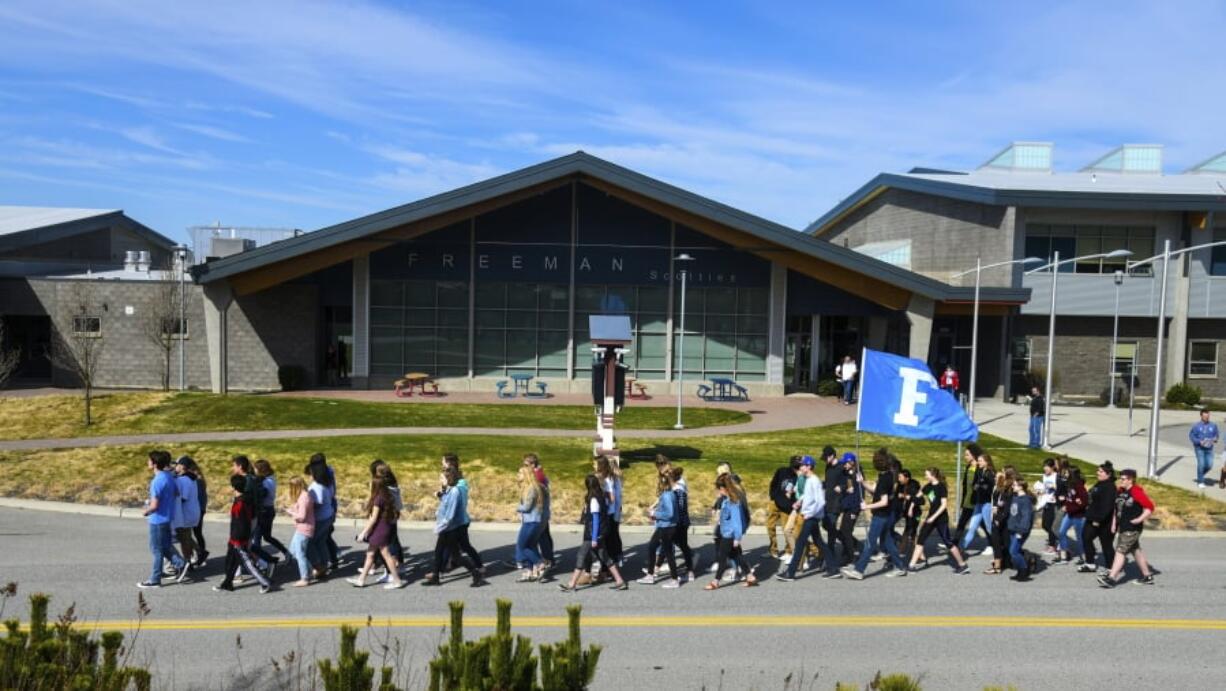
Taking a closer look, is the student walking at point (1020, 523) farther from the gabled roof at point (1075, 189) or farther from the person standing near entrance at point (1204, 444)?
the gabled roof at point (1075, 189)

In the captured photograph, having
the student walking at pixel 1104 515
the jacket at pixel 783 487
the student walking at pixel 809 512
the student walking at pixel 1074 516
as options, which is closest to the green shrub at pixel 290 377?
the jacket at pixel 783 487

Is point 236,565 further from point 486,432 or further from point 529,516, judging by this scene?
point 486,432

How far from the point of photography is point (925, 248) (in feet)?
143

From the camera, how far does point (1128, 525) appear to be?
1291cm

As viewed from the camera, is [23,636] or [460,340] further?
[460,340]

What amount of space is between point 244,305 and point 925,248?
30076 mm

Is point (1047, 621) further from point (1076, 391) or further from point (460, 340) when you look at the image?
point (1076, 391)

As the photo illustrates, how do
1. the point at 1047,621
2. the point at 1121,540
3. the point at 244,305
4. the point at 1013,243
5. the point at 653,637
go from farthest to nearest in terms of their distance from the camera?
the point at 1013,243 → the point at 244,305 → the point at 1121,540 → the point at 1047,621 → the point at 653,637

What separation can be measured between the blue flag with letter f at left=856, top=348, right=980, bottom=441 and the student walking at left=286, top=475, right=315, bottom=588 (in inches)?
338

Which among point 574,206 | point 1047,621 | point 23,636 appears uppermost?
point 574,206

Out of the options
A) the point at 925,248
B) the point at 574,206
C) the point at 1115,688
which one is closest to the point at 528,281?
the point at 574,206

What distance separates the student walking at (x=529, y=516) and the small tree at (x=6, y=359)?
22.3m

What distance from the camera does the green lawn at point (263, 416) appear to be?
24.0m

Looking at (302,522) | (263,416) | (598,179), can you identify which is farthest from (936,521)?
(598,179)
